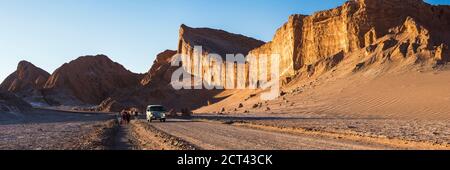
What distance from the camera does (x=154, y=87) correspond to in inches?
4114

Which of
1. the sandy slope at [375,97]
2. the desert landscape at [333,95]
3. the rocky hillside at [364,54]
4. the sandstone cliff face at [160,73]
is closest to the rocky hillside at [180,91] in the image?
the sandstone cliff face at [160,73]

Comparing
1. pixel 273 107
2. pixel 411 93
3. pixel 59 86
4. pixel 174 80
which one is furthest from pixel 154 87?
pixel 411 93

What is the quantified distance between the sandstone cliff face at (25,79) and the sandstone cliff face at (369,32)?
253 feet

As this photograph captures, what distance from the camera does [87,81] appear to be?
127 meters

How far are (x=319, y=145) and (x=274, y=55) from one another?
6644cm

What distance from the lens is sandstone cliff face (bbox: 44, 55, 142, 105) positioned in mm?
120012

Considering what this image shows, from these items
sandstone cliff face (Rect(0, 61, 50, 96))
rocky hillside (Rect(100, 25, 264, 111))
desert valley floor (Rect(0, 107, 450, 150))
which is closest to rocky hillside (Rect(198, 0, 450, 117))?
desert valley floor (Rect(0, 107, 450, 150))

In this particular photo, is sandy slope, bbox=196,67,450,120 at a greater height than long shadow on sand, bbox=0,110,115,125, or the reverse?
sandy slope, bbox=196,67,450,120

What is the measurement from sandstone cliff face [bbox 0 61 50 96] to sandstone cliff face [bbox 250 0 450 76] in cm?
7721

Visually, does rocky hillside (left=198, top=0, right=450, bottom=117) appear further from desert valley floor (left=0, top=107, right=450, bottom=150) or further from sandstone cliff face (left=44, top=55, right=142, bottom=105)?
sandstone cliff face (left=44, top=55, right=142, bottom=105)

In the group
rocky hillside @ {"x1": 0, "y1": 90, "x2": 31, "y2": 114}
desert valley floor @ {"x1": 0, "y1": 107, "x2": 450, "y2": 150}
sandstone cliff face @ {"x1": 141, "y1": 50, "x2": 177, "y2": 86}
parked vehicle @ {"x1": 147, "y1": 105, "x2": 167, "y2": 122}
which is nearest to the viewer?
desert valley floor @ {"x1": 0, "y1": 107, "x2": 450, "y2": 150}

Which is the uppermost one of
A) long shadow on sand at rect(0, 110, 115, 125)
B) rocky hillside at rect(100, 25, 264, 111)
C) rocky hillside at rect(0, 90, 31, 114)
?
rocky hillside at rect(100, 25, 264, 111)

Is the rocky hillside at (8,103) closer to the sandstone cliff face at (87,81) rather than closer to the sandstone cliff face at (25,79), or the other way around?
the sandstone cliff face at (87,81)

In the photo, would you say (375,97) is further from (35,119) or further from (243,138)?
(35,119)
